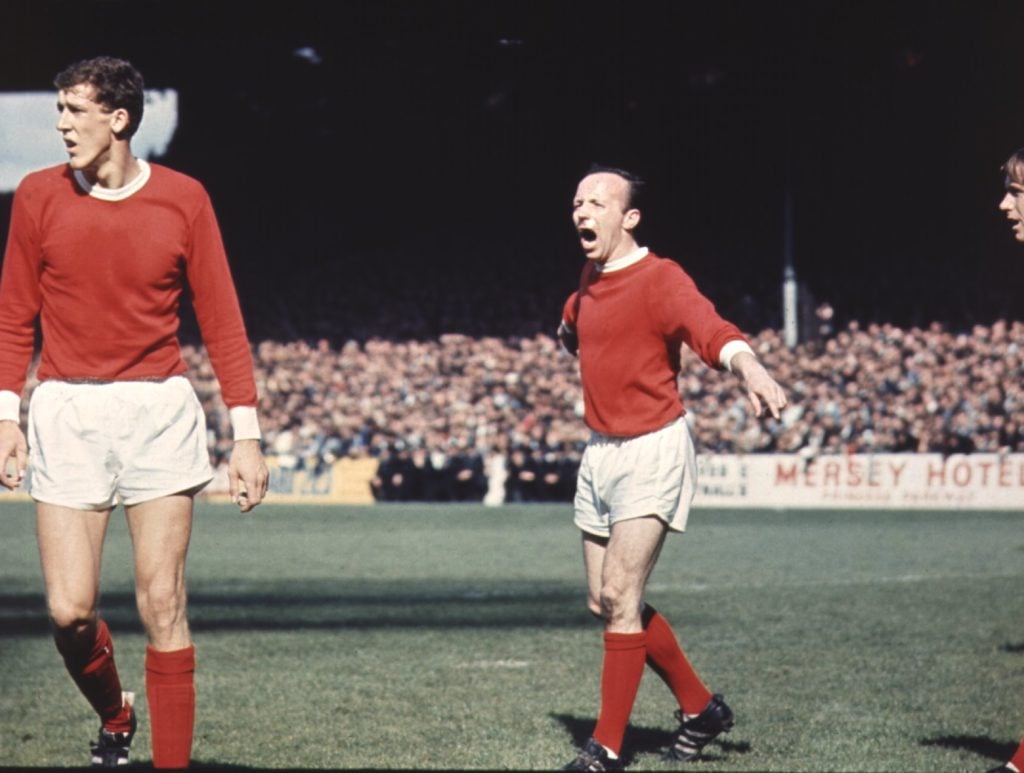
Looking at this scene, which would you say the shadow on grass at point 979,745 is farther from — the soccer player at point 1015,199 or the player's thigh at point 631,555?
the player's thigh at point 631,555

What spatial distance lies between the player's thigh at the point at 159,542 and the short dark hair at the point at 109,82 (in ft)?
4.04

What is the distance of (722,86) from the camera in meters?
38.0

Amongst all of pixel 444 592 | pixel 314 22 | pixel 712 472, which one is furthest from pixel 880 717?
pixel 314 22

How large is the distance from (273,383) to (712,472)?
1200cm

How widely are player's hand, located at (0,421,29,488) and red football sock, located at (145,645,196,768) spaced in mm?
734

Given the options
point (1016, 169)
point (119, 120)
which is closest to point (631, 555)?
point (1016, 169)

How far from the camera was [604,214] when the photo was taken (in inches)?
267

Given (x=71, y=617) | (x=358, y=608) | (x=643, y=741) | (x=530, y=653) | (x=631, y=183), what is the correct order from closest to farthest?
(x=71, y=617) < (x=631, y=183) < (x=643, y=741) < (x=530, y=653) < (x=358, y=608)

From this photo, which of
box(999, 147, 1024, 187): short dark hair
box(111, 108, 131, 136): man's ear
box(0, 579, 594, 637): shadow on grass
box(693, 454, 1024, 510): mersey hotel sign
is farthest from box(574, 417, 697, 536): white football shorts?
box(693, 454, 1024, 510): mersey hotel sign

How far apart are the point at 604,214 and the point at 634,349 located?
56 cm

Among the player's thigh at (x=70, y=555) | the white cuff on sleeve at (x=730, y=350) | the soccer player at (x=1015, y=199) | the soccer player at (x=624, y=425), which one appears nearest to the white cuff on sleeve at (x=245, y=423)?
the player's thigh at (x=70, y=555)

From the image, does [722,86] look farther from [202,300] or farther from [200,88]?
[202,300]

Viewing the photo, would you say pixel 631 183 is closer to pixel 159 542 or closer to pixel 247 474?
pixel 247 474

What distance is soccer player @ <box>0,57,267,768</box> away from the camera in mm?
5492
